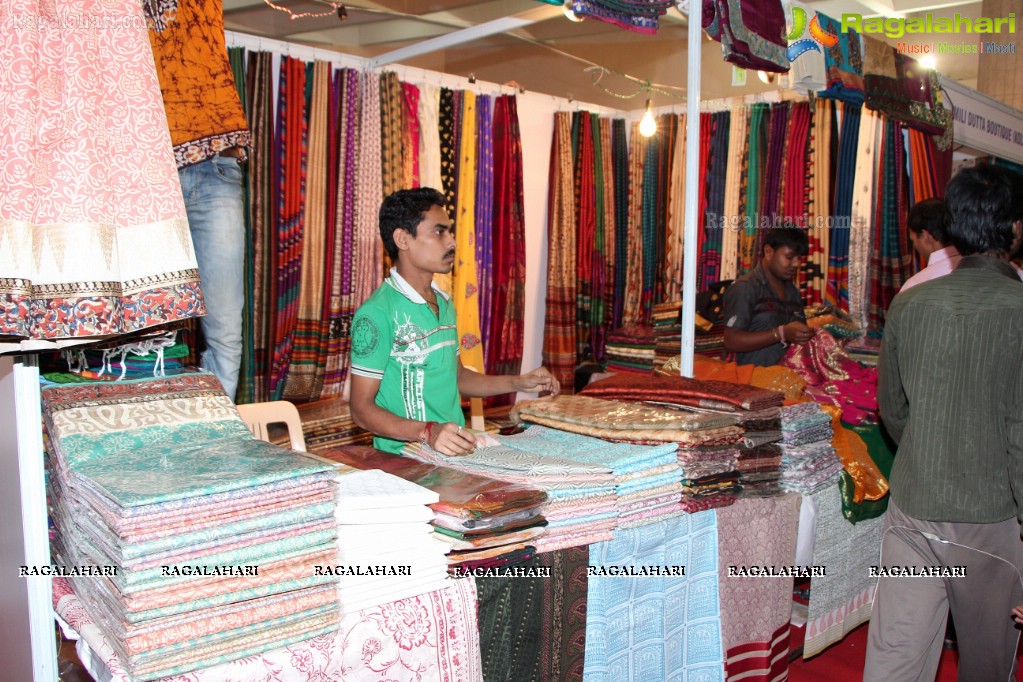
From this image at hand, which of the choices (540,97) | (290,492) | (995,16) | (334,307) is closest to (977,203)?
(290,492)

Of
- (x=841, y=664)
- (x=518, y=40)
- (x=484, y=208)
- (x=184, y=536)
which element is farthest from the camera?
(x=518, y=40)

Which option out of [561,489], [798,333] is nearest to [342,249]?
[798,333]

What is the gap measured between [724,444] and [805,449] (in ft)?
1.73

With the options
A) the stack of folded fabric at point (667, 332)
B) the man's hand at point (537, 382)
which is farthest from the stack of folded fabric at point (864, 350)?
the man's hand at point (537, 382)

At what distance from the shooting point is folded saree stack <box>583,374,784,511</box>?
2289 mm

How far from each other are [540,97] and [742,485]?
4215 millimetres

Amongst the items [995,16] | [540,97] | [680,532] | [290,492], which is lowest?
[680,532]

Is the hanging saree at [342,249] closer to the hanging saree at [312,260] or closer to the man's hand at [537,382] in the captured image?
the hanging saree at [312,260]

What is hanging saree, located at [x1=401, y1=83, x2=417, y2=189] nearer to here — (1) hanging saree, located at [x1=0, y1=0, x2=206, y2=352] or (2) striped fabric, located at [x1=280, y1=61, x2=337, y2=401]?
(2) striped fabric, located at [x1=280, y1=61, x2=337, y2=401]

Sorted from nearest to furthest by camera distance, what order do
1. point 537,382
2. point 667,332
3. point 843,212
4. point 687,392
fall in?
1. point 537,382
2. point 687,392
3. point 667,332
4. point 843,212

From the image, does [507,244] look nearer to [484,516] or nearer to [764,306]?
[764,306]

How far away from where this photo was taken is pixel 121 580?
4.07 feet

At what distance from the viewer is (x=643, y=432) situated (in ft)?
7.56

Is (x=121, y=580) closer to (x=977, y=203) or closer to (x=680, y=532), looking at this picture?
(x=680, y=532)
